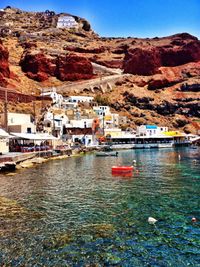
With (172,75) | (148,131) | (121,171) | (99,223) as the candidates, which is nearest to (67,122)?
(148,131)

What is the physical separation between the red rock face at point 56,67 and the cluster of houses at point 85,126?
22107 millimetres

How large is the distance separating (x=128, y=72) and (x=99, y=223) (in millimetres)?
156440

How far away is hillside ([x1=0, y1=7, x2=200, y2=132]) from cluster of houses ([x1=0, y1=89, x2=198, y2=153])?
409 inches

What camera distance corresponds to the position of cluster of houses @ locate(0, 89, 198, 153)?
100044mm

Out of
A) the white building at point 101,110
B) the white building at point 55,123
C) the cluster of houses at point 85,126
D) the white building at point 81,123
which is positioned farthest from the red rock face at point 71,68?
the white building at point 55,123

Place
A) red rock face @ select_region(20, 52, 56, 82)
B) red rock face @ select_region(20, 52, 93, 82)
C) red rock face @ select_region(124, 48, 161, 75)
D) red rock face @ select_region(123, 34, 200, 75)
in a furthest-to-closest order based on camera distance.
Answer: red rock face @ select_region(123, 34, 200, 75) → red rock face @ select_region(124, 48, 161, 75) → red rock face @ select_region(20, 52, 93, 82) → red rock face @ select_region(20, 52, 56, 82)

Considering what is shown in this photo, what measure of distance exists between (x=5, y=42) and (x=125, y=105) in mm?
78948

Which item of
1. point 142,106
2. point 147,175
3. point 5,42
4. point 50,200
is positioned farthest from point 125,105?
point 50,200

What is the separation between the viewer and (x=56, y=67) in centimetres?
15862

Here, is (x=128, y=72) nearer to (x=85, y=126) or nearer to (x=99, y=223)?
(x=85, y=126)

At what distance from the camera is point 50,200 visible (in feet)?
97.2

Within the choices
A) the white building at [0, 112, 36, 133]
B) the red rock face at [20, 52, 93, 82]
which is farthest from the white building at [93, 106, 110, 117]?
the white building at [0, 112, 36, 133]

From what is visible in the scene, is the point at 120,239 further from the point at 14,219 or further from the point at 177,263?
the point at 14,219

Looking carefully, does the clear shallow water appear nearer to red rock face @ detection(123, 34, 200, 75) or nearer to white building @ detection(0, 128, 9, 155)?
white building @ detection(0, 128, 9, 155)
